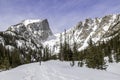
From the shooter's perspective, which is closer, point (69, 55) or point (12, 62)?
point (69, 55)

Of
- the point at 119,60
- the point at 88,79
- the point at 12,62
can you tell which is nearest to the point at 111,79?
the point at 88,79

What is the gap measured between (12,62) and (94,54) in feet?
207

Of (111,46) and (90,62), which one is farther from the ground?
A: (111,46)

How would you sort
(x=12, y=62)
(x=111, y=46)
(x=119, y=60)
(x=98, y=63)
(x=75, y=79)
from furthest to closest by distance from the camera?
(x=111, y=46), (x=12, y=62), (x=119, y=60), (x=98, y=63), (x=75, y=79)

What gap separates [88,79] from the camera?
2067 centimetres

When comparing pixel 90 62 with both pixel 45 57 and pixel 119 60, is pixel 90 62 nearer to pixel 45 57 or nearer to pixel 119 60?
pixel 119 60

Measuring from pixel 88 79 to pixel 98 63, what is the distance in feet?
119

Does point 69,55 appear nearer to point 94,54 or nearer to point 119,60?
point 119,60

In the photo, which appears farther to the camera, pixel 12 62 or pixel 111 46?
pixel 111 46

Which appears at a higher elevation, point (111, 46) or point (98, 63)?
point (111, 46)

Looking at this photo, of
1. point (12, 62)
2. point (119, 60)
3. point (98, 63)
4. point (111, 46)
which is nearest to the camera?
point (98, 63)

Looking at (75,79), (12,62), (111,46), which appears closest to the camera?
(75,79)

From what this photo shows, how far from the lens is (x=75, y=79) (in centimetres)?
2064

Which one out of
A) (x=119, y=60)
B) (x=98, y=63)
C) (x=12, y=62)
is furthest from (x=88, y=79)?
(x=12, y=62)
